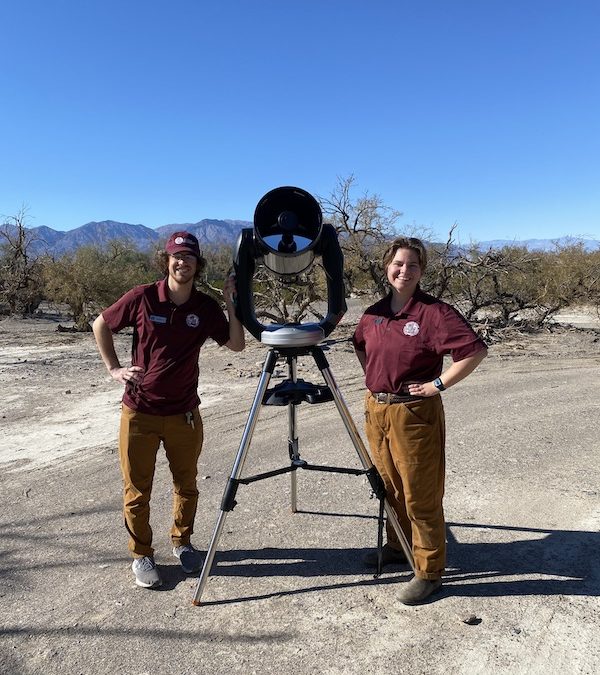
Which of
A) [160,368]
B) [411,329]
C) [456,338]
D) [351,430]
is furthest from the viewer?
[160,368]

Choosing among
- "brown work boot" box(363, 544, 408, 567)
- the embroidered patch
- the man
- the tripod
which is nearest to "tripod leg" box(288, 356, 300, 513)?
the tripod

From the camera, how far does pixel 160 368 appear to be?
9.34 feet

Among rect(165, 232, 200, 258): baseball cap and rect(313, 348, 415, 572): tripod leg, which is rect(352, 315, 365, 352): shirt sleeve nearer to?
rect(313, 348, 415, 572): tripod leg

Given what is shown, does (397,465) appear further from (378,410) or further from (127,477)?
(127,477)

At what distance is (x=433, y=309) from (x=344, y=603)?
62.4 inches

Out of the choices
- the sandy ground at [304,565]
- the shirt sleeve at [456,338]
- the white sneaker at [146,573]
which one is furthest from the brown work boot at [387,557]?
the shirt sleeve at [456,338]

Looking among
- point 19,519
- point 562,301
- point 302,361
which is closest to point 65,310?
point 302,361

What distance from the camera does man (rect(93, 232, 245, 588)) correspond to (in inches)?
112

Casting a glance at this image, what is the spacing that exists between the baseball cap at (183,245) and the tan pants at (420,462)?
127cm

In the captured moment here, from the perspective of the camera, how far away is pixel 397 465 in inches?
108

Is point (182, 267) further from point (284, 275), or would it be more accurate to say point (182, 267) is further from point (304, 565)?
point (304, 565)

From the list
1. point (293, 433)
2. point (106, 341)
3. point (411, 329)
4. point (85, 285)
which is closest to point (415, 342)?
point (411, 329)

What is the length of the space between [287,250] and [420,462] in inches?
49.8

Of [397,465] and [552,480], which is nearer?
[397,465]
